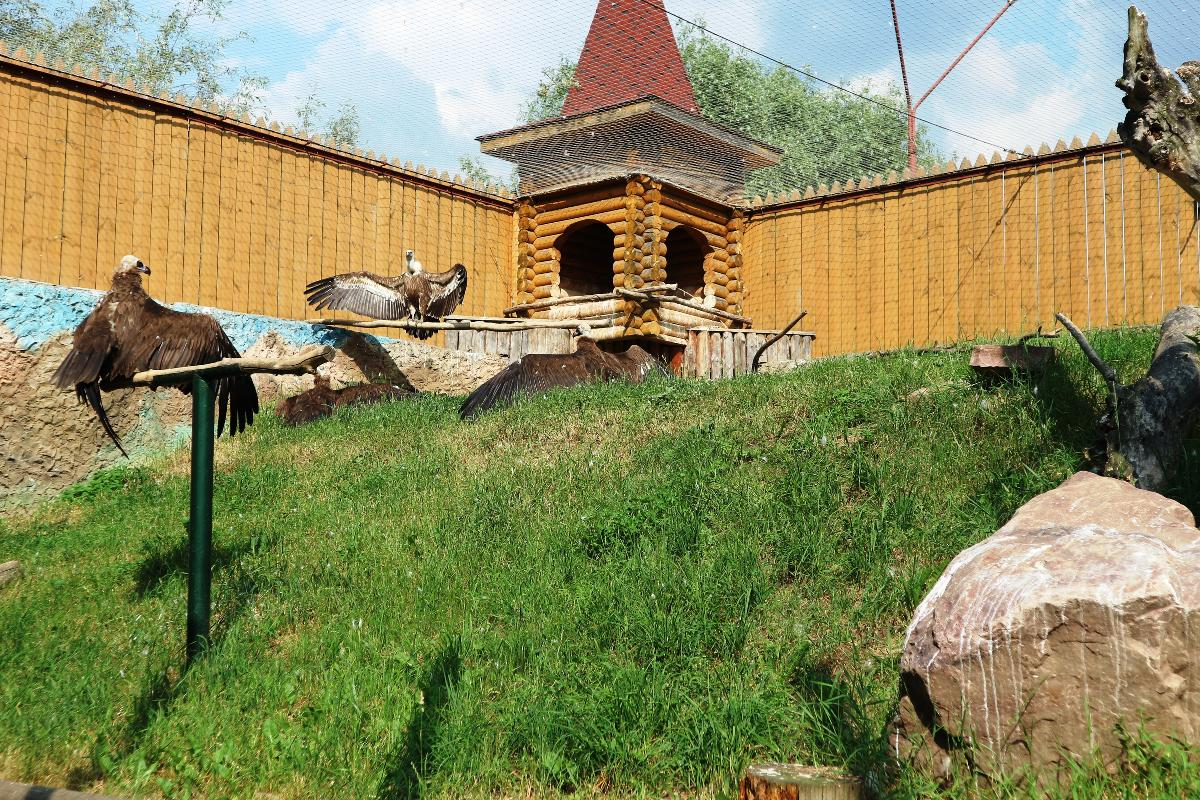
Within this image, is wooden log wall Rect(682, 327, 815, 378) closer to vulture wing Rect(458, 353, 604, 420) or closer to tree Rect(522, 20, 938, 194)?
vulture wing Rect(458, 353, 604, 420)

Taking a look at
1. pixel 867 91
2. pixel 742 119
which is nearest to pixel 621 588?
pixel 742 119

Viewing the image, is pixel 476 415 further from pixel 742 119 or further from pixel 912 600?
pixel 742 119

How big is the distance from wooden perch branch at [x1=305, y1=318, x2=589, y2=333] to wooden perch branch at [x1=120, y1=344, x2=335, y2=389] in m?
7.00

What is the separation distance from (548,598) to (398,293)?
28.3ft

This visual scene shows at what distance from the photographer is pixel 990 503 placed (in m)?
5.56

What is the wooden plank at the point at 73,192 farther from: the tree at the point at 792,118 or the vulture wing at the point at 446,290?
the tree at the point at 792,118

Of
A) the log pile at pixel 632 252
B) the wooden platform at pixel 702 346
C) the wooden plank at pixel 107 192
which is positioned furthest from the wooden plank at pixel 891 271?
the wooden plank at pixel 107 192

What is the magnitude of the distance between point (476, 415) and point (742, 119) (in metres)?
21.4

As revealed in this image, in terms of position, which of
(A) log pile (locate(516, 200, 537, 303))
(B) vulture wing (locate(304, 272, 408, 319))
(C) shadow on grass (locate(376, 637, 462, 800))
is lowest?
(C) shadow on grass (locate(376, 637, 462, 800))

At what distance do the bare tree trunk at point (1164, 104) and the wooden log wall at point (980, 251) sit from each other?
790 cm

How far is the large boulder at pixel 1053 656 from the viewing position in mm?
3020

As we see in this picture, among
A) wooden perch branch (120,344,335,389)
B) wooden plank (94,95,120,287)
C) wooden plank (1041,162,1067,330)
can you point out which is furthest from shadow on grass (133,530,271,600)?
wooden plank (1041,162,1067,330)

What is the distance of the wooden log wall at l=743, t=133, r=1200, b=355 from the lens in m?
12.4

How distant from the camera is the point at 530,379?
10.7 meters
